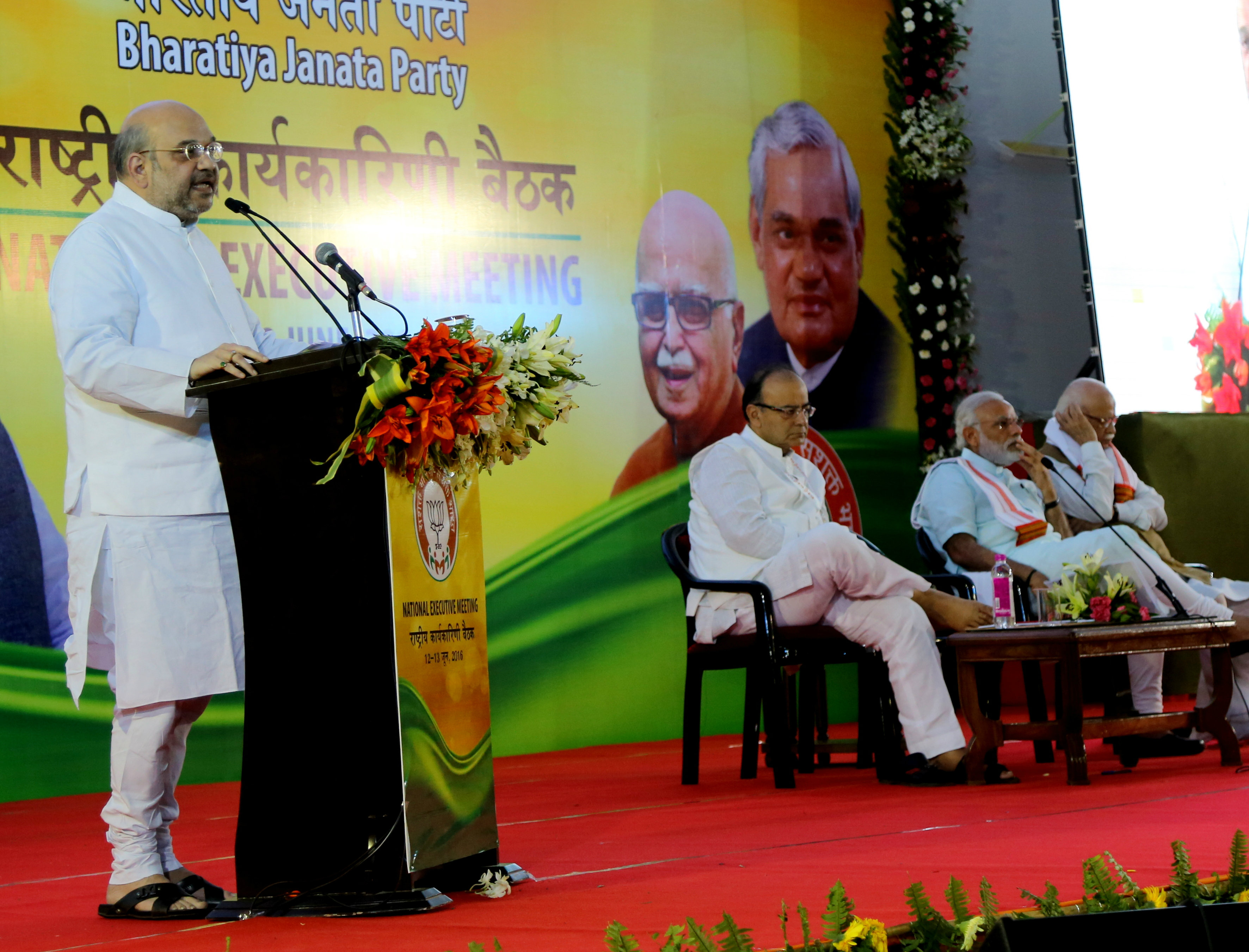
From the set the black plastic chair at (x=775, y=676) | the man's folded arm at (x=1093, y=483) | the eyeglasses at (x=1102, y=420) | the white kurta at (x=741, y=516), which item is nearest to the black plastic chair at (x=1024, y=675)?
the black plastic chair at (x=775, y=676)

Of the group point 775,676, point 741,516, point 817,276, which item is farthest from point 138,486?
point 817,276

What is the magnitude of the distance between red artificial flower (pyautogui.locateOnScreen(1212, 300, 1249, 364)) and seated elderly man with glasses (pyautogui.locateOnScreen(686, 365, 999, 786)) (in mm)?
4794

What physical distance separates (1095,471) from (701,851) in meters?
3.39

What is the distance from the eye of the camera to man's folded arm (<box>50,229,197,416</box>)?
2666mm

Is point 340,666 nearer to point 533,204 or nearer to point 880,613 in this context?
point 880,613

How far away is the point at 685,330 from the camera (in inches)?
270

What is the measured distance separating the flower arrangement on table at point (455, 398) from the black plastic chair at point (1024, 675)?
226 centimetres

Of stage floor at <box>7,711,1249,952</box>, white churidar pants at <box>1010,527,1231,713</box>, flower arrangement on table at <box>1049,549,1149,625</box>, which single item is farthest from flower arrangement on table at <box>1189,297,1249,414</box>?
flower arrangement on table at <box>1049,549,1149,625</box>

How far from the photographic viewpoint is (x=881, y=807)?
3.72 metres

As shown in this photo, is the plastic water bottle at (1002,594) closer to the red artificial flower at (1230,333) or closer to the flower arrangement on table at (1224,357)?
the flower arrangement on table at (1224,357)

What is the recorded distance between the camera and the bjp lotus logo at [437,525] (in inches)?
103

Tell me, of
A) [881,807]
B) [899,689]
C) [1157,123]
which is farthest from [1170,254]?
[881,807]

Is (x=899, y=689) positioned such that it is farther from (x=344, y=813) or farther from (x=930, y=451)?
(x=930, y=451)

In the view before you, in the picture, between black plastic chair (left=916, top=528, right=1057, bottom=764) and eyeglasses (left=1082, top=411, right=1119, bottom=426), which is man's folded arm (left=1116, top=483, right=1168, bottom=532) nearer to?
eyeglasses (left=1082, top=411, right=1119, bottom=426)
